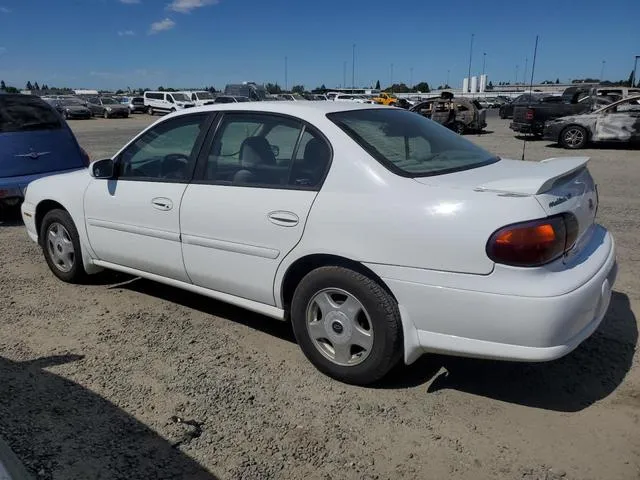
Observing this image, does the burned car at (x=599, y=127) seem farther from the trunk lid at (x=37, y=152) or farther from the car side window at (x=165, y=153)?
the car side window at (x=165, y=153)

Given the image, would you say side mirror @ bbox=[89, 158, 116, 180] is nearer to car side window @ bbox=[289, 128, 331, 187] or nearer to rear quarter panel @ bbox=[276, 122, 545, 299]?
car side window @ bbox=[289, 128, 331, 187]

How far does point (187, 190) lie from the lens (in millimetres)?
3830

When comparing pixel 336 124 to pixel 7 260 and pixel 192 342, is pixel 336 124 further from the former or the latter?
pixel 7 260

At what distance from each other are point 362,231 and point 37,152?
6150 millimetres

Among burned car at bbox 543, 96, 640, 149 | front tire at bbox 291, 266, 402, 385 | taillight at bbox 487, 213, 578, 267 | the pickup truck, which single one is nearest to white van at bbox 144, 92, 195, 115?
the pickup truck

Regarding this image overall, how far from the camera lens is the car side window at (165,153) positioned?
3.97m

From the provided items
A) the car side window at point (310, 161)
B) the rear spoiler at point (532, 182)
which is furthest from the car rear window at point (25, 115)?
the rear spoiler at point (532, 182)

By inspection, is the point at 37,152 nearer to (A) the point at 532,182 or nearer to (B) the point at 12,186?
(B) the point at 12,186

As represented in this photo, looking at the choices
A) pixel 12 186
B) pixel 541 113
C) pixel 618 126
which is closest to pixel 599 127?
pixel 618 126

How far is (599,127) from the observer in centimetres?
1580

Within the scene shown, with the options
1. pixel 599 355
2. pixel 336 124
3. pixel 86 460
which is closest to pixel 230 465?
pixel 86 460

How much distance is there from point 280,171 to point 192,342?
4.55ft

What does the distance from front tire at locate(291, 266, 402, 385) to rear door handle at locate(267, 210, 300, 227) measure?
0.32 m

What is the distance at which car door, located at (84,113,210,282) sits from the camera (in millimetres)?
3939
